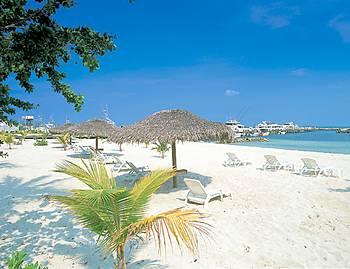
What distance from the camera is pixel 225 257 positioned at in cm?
440

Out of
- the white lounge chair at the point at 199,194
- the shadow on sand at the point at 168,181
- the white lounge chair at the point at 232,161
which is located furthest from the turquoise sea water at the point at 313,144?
the white lounge chair at the point at 199,194

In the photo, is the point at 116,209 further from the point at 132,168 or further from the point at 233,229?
the point at 132,168

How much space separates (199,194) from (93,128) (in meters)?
11.7

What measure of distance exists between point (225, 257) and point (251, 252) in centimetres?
45

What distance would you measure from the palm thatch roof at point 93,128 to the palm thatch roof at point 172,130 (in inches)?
291

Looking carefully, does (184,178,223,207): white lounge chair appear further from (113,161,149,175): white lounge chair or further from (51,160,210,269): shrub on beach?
(51,160,210,269): shrub on beach

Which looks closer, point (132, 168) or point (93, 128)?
point (132, 168)

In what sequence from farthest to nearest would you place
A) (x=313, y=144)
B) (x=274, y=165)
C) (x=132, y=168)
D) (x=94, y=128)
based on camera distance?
(x=313, y=144) → (x=94, y=128) → (x=274, y=165) → (x=132, y=168)

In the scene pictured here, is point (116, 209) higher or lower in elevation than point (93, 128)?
lower

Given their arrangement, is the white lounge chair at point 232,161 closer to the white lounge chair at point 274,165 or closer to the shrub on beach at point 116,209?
the white lounge chair at point 274,165

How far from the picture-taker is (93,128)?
1752 cm

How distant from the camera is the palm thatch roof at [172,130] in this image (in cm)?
845

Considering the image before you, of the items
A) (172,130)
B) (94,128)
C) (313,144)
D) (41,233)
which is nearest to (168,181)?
(172,130)

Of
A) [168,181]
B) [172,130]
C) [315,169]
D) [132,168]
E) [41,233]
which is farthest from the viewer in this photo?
[315,169]
